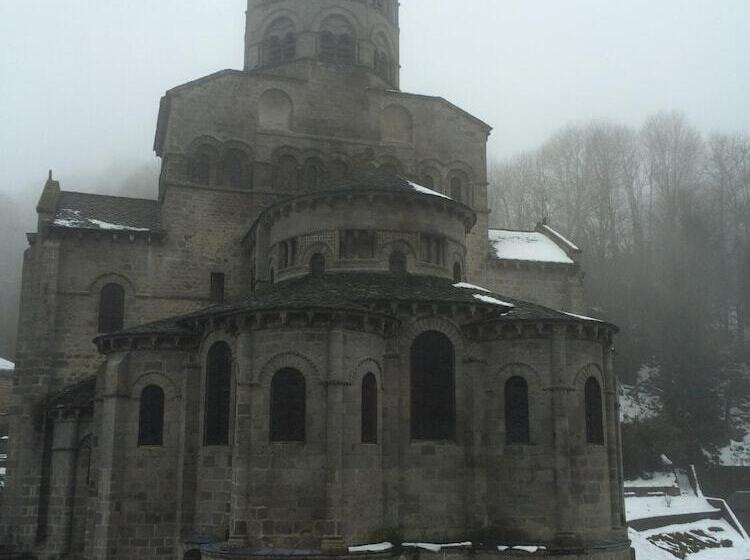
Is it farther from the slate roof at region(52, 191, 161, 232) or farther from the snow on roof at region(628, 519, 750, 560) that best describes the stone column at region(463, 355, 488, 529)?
the slate roof at region(52, 191, 161, 232)

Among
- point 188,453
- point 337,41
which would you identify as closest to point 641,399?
point 337,41

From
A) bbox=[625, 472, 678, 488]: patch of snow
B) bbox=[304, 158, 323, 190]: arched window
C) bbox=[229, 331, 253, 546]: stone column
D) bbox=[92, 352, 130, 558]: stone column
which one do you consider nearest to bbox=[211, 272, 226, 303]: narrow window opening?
bbox=[304, 158, 323, 190]: arched window

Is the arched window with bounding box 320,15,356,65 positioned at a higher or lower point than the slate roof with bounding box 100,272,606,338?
higher

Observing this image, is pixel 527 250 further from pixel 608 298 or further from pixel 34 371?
pixel 608 298

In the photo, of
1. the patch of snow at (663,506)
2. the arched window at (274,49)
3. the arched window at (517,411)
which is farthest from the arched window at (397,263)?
the patch of snow at (663,506)

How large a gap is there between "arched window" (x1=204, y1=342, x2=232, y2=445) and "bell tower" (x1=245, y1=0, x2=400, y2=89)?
684 inches

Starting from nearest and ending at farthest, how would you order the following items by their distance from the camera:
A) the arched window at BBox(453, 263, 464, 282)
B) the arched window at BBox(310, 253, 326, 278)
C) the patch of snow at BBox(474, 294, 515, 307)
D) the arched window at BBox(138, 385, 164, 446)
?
the arched window at BBox(138, 385, 164, 446)
the patch of snow at BBox(474, 294, 515, 307)
the arched window at BBox(310, 253, 326, 278)
the arched window at BBox(453, 263, 464, 282)

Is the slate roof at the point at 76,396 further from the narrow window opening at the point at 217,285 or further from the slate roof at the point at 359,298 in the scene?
the narrow window opening at the point at 217,285

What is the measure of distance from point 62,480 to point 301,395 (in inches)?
417

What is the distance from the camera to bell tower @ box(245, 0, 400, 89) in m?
Result: 35.8

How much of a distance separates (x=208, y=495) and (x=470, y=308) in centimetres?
858

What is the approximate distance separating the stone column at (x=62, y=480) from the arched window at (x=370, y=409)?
10.6 m

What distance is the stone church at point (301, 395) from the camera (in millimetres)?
19641

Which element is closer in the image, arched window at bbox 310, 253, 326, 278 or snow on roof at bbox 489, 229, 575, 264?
arched window at bbox 310, 253, 326, 278
